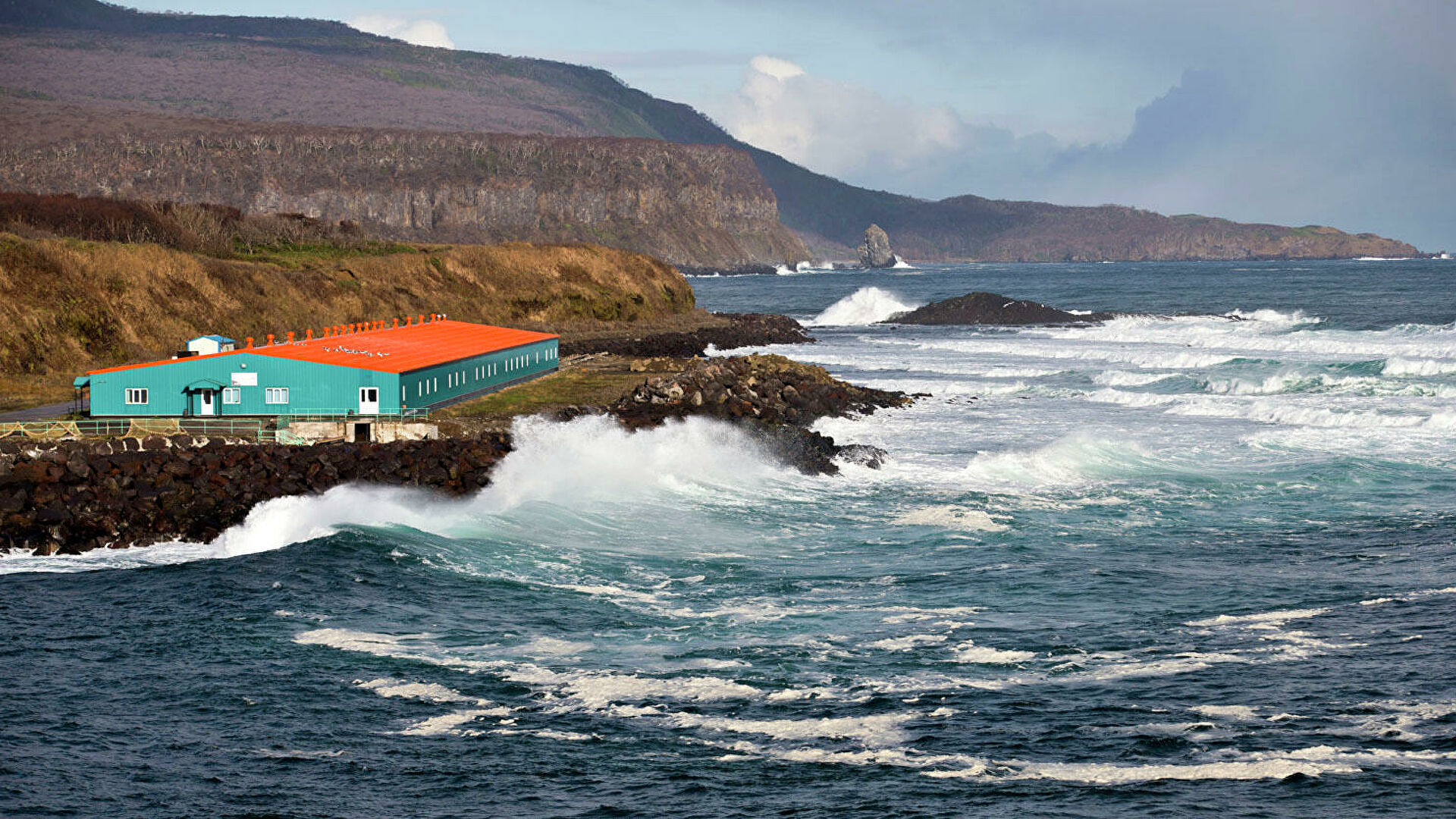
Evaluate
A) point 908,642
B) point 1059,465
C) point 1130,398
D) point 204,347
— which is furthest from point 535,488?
point 1130,398

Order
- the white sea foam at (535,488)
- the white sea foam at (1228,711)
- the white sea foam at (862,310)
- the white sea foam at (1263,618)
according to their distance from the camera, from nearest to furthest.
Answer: the white sea foam at (1228,711), the white sea foam at (1263,618), the white sea foam at (535,488), the white sea foam at (862,310)

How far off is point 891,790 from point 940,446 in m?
30.3

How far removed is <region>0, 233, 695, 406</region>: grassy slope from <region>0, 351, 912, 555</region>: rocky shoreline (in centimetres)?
1528

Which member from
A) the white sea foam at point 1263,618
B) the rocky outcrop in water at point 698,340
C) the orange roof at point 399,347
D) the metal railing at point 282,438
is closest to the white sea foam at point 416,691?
the white sea foam at point 1263,618

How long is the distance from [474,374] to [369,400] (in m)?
10.1

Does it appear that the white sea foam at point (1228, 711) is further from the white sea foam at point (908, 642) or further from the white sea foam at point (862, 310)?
the white sea foam at point (862, 310)

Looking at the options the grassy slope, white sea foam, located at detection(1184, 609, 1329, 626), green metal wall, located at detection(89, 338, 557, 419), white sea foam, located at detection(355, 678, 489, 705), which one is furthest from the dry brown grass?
white sea foam, located at detection(1184, 609, 1329, 626)

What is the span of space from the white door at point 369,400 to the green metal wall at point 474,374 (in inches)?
11.2

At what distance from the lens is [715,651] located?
22203 mm

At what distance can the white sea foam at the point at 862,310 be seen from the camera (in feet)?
468

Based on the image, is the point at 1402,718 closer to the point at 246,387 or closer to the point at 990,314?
the point at 246,387

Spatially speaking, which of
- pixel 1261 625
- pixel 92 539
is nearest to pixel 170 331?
pixel 92 539

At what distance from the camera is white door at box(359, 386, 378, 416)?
1716 inches

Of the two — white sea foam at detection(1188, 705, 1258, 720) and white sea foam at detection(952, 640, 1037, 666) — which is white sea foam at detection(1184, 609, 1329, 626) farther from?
white sea foam at detection(1188, 705, 1258, 720)
